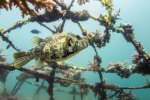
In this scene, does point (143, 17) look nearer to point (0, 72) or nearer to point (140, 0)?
point (140, 0)

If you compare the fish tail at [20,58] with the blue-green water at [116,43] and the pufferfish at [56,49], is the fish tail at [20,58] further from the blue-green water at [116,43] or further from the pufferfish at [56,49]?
the blue-green water at [116,43]

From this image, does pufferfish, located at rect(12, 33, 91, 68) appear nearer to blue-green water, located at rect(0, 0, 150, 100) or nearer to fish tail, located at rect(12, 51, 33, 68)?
fish tail, located at rect(12, 51, 33, 68)

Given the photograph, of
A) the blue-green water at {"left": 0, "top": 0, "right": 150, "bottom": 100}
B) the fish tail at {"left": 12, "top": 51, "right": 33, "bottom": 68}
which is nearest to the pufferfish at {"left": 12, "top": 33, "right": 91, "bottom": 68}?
the fish tail at {"left": 12, "top": 51, "right": 33, "bottom": 68}

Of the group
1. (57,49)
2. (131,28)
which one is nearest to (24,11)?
(57,49)

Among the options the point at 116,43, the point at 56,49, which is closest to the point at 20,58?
the point at 56,49

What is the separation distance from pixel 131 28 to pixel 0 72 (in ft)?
18.0

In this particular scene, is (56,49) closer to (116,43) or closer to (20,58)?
(20,58)

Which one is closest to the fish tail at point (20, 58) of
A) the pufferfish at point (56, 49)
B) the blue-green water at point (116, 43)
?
the pufferfish at point (56, 49)

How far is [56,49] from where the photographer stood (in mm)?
3928

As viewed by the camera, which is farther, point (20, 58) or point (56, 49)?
point (20, 58)

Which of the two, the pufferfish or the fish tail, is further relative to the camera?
the fish tail

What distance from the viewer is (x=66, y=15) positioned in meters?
8.48

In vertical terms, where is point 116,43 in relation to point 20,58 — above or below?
above

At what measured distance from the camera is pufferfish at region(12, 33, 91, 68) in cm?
396
